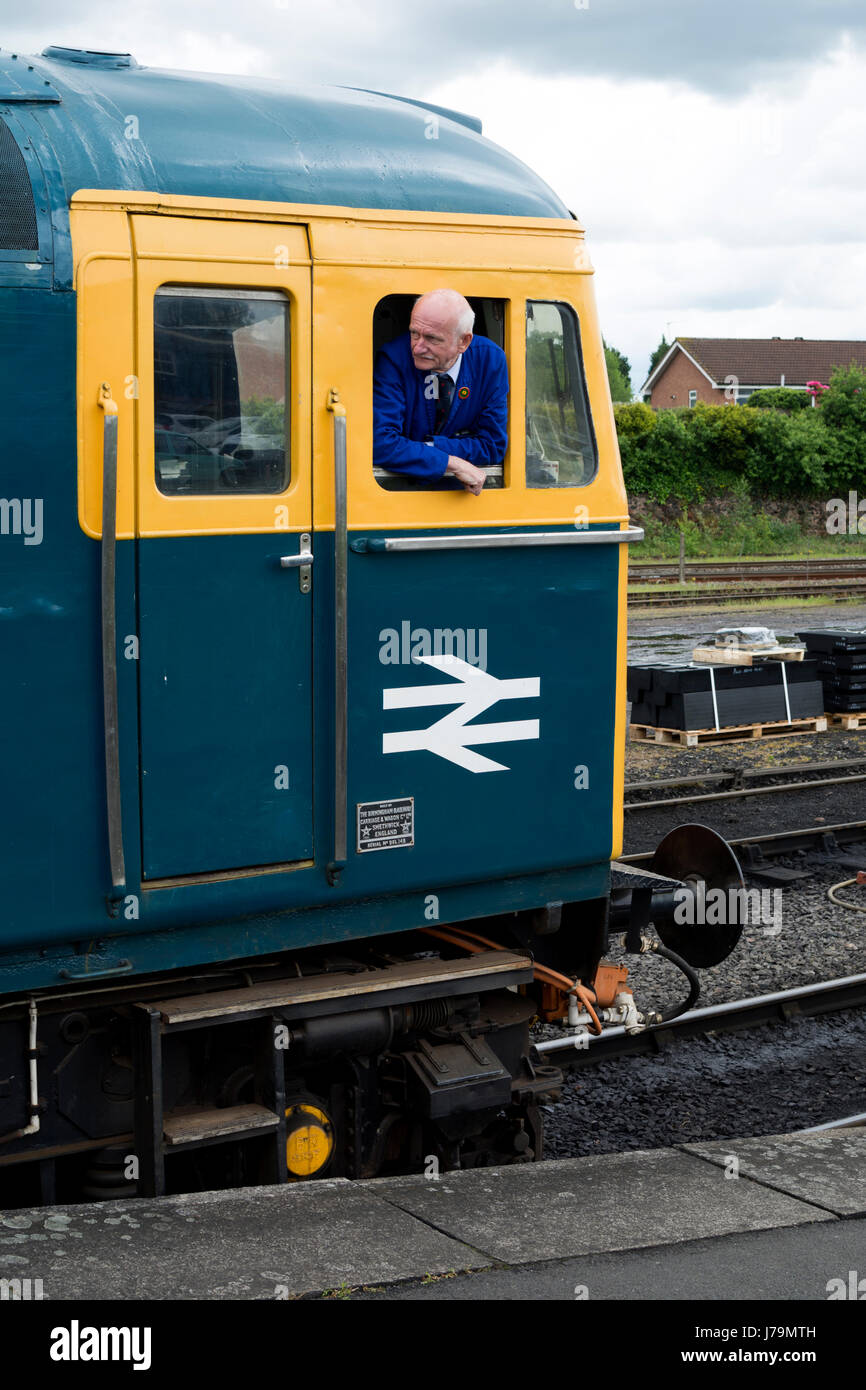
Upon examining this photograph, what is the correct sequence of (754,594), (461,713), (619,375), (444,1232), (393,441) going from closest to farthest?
1. (444,1232)
2. (393,441)
3. (461,713)
4. (754,594)
5. (619,375)

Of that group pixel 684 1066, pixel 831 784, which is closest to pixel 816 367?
pixel 831 784

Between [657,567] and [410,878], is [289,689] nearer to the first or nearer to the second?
[410,878]

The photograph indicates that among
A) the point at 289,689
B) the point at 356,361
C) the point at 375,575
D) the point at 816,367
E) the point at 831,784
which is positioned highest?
the point at 816,367

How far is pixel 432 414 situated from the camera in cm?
522

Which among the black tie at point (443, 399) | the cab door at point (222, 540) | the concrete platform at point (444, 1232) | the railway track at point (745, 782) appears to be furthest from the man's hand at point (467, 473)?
the railway track at point (745, 782)

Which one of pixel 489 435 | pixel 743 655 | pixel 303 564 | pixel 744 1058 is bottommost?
pixel 744 1058

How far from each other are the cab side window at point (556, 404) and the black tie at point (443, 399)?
0.33 meters

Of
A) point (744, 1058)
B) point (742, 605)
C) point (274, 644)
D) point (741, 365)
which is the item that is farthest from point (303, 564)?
point (741, 365)

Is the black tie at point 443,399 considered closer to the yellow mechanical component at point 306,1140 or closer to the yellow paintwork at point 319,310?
the yellow paintwork at point 319,310

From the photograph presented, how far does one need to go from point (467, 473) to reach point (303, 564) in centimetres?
72

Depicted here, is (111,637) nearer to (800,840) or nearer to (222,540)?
(222,540)

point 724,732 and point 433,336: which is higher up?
point 433,336
